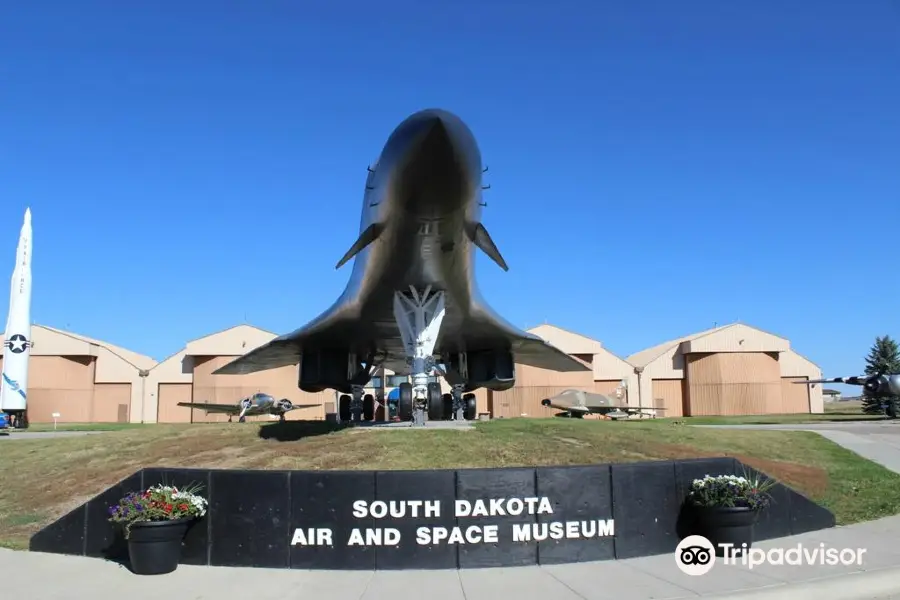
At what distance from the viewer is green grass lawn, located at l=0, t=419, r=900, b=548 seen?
1011 centimetres

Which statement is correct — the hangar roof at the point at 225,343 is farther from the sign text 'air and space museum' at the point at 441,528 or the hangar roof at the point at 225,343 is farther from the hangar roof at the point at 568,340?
the sign text 'air and space museum' at the point at 441,528

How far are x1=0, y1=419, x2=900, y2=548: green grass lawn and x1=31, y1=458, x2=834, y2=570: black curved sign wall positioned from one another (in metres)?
3.30

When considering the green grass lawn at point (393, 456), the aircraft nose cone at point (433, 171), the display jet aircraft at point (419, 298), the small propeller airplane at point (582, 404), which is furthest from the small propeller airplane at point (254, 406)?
the aircraft nose cone at point (433, 171)

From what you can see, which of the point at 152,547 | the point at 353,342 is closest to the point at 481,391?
the point at 353,342

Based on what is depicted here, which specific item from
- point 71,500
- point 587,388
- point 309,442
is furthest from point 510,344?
point 587,388

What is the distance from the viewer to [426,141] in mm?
9336

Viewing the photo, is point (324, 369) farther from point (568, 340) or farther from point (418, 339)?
point (568, 340)

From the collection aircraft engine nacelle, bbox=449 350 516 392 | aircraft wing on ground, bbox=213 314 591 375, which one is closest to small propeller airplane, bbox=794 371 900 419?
aircraft wing on ground, bbox=213 314 591 375

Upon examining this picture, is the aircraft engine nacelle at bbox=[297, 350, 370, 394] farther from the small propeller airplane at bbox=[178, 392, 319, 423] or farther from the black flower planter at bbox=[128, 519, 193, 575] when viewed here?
the small propeller airplane at bbox=[178, 392, 319, 423]

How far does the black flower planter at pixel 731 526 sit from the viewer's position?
669 centimetres

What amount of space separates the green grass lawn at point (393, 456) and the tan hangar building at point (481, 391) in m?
27.6

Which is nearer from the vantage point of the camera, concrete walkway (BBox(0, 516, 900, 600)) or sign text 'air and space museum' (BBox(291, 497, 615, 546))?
concrete walkway (BBox(0, 516, 900, 600))

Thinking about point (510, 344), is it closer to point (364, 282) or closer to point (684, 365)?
point (364, 282)

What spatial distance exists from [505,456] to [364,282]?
504cm
